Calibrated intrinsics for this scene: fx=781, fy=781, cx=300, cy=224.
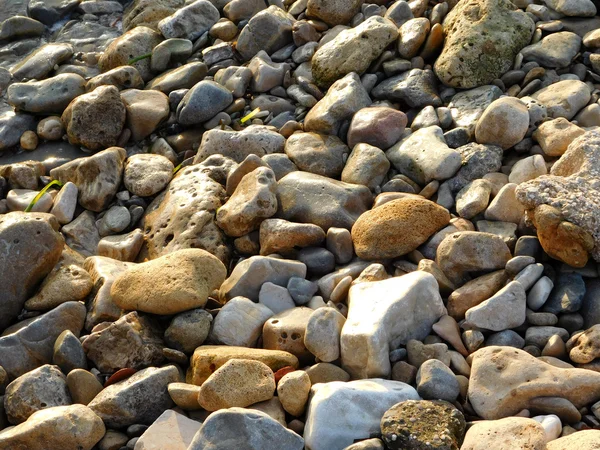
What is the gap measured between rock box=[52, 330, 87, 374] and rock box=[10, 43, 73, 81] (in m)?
4.10

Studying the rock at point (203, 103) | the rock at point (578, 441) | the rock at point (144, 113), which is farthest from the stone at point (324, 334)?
the rock at point (144, 113)

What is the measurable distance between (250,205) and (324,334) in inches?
50.5

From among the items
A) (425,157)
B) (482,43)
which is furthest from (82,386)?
(482,43)

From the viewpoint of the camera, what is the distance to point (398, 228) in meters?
4.75

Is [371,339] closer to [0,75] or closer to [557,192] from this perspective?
[557,192]

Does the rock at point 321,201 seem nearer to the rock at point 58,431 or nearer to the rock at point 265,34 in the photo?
the rock at point 58,431

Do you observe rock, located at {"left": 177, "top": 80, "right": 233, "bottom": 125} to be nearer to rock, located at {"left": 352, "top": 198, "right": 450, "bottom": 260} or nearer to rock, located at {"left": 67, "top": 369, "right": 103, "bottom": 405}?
rock, located at {"left": 352, "top": 198, "right": 450, "bottom": 260}

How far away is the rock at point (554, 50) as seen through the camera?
19.2ft

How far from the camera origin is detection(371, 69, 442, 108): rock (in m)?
5.97

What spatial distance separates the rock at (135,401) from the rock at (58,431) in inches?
4.1

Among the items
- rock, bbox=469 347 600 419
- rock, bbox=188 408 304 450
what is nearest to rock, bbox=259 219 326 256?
rock, bbox=469 347 600 419

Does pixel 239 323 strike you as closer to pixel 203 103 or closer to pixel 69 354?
pixel 69 354

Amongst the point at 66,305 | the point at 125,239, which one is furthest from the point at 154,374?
the point at 125,239

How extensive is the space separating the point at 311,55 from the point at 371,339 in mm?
3461
